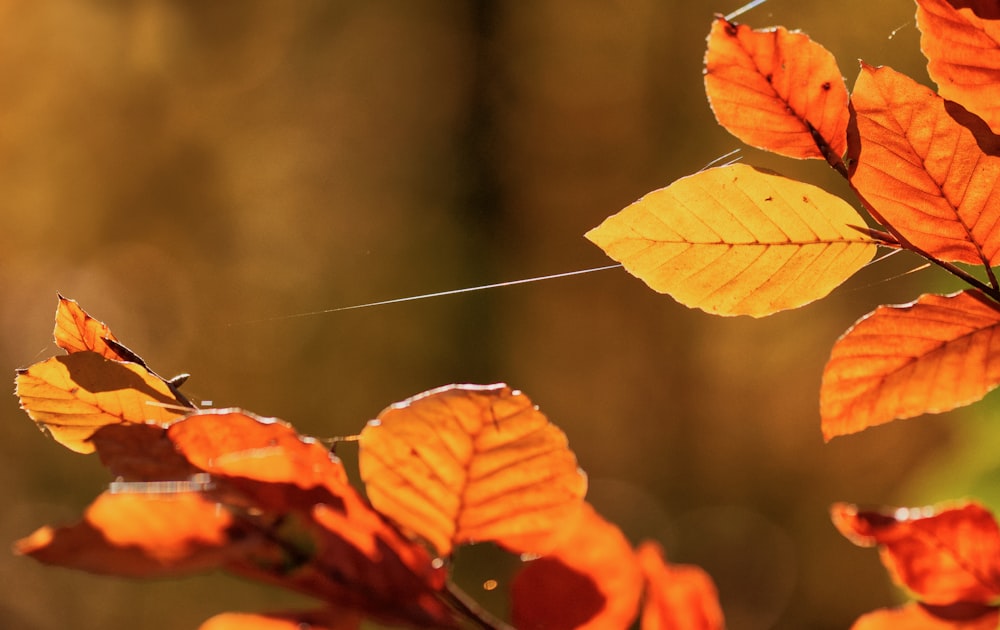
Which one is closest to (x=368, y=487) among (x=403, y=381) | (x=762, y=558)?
(x=403, y=381)

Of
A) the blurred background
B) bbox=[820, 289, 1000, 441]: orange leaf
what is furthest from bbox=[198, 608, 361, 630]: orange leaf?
the blurred background

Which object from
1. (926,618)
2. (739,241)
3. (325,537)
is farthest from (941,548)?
(325,537)

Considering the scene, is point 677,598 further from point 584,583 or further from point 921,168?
point 921,168

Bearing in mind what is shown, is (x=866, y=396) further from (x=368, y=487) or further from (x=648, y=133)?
(x=648, y=133)

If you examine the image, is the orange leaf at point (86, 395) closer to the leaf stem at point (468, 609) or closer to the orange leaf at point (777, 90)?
the leaf stem at point (468, 609)

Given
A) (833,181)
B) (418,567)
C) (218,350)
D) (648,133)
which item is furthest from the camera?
(648,133)

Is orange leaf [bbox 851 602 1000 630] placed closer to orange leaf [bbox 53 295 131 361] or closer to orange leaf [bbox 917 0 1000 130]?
orange leaf [bbox 917 0 1000 130]
